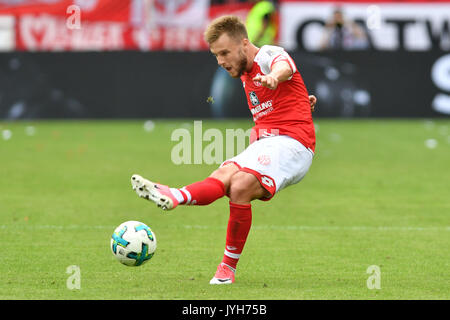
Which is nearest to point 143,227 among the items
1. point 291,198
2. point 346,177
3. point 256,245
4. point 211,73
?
point 256,245

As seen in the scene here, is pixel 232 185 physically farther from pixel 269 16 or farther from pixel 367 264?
pixel 269 16

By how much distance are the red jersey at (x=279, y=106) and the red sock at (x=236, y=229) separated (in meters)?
0.60

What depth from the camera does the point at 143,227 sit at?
6.43 meters

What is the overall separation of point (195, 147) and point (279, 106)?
→ 884 centimetres

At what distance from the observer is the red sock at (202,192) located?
573 centimetres

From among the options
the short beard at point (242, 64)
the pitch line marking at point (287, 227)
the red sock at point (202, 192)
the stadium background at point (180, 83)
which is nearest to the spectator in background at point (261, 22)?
the stadium background at point (180, 83)

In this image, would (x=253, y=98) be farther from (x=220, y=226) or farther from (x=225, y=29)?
(x=220, y=226)

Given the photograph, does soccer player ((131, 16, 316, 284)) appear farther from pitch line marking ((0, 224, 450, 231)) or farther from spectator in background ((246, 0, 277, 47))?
spectator in background ((246, 0, 277, 47))

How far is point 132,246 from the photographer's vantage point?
6211mm

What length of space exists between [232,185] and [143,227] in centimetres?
79

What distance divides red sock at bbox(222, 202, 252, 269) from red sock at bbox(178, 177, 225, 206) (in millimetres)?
282

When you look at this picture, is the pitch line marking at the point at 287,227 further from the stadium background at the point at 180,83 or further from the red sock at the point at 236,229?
the stadium background at the point at 180,83

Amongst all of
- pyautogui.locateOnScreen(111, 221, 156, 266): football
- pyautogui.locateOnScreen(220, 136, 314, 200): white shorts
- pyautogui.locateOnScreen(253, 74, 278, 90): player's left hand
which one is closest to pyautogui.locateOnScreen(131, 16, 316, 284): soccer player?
pyautogui.locateOnScreen(220, 136, 314, 200): white shorts

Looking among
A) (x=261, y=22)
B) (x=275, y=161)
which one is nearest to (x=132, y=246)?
(x=275, y=161)
